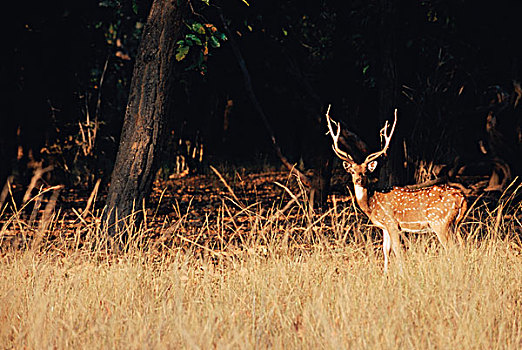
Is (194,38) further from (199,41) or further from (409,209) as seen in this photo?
(409,209)

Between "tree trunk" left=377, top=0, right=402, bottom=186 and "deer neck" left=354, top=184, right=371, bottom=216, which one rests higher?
"tree trunk" left=377, top=0, right=402, bottom=186

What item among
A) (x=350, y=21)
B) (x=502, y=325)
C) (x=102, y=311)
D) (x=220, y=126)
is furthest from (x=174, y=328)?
(x=220, y=126)

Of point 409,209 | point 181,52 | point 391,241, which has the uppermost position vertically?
point 181,52

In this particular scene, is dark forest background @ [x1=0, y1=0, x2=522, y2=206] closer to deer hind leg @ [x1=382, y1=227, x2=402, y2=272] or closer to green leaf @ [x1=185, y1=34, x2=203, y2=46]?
green leaf @ [x1=185, y1=34, x2=203, y2=46]

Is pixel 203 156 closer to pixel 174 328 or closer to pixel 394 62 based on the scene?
pixel 394 62

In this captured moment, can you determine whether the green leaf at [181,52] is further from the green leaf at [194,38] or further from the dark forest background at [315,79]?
the dark forest background at [315,79]

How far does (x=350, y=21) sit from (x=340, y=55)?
571 mm

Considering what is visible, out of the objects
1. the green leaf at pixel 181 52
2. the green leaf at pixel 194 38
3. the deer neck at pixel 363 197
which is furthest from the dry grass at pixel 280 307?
the green leaf at pixel 194 38

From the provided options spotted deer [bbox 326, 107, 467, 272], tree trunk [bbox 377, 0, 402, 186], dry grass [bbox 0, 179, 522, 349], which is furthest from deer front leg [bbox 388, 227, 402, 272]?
tree trunk [bbox 377, 0, 402, 186]

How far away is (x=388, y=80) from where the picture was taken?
10.6 m

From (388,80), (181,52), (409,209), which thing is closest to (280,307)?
(409,209)

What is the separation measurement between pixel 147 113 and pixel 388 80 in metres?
3.75

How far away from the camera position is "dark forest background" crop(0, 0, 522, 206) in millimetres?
10898

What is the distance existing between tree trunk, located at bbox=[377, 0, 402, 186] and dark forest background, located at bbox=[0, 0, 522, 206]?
0.02 meters
